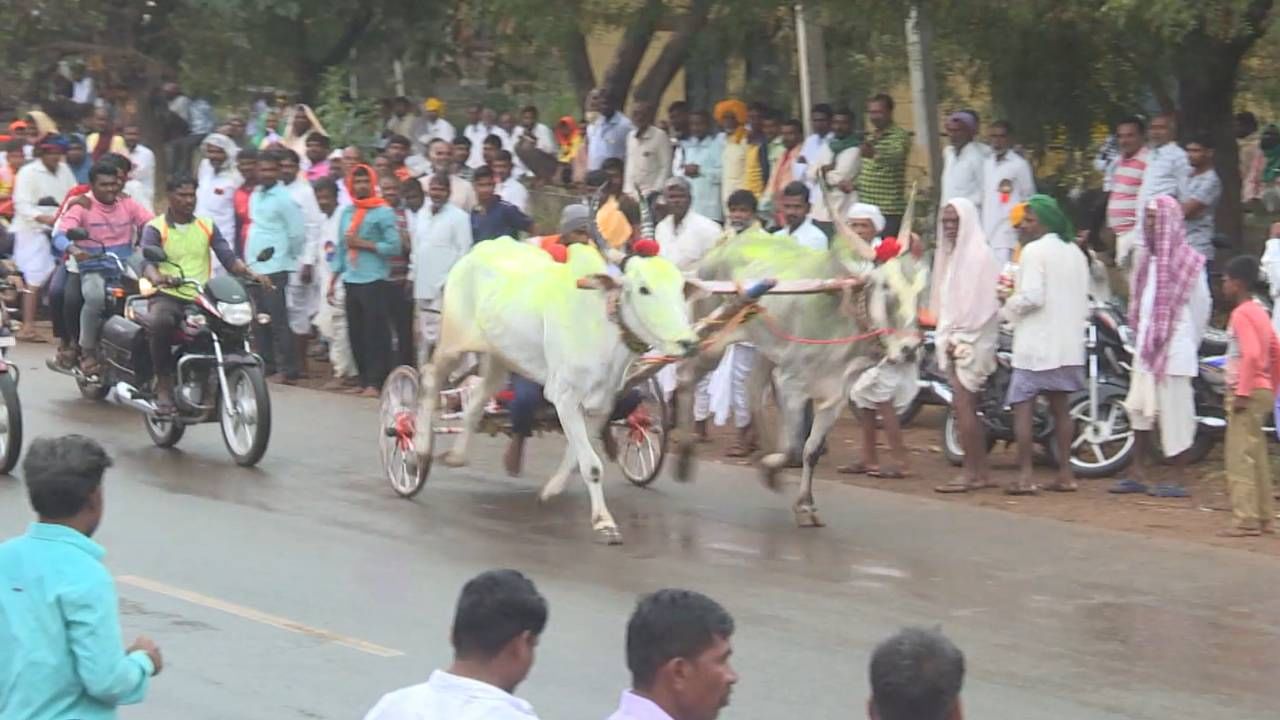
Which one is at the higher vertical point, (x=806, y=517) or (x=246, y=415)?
(x=246, y=415)

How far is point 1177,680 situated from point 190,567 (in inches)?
199

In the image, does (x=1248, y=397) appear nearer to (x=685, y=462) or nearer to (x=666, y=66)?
(x=685, y=462)

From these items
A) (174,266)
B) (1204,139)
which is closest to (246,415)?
(174,266)

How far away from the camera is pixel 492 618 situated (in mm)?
4375

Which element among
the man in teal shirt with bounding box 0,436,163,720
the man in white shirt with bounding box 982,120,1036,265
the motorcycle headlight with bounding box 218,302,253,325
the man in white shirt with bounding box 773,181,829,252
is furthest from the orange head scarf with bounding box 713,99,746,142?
the man in teal shirt with bounding box 0,436,163,720

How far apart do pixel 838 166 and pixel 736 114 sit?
104 inches

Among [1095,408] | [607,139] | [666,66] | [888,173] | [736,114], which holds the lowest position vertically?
[1095,408]

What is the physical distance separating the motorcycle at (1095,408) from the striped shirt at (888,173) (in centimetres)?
399

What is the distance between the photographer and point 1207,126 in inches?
672

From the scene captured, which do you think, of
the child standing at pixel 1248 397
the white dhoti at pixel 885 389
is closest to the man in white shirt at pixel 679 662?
the child standing at pixel 1248 397

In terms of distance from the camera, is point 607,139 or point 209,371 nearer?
point 209,371

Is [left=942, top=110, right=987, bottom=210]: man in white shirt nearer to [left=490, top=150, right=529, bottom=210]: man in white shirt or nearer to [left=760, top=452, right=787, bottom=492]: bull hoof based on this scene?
[left=490, top=150, right=529, bottom=210]: man in white shirt

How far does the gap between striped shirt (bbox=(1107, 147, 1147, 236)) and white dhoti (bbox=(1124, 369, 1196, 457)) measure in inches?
134

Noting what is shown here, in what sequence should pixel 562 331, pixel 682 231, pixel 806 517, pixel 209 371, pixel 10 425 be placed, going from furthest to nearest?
1. pixel 682 231
2. pixel 209 371
3. pixel 10 425
4. pixel 806 517
5. pixel 562 331
